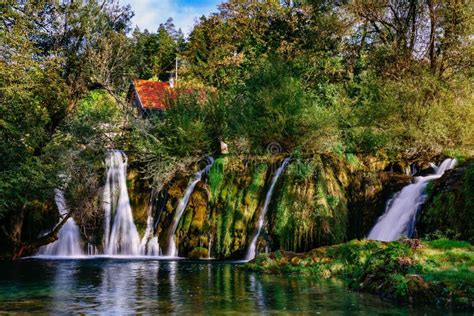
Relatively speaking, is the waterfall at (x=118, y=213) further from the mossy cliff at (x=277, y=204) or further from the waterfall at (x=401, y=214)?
the waterfall at (x=401, y=214)

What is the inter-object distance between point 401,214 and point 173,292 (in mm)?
9270

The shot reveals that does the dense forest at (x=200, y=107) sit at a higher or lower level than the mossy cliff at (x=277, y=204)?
higher

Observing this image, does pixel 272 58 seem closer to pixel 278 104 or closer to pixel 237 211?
pixel 278 104

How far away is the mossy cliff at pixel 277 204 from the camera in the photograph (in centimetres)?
1926

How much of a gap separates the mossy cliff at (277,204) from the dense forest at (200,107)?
3.61ft

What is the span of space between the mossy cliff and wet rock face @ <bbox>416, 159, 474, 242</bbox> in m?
2.41

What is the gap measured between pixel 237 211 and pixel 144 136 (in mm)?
7482

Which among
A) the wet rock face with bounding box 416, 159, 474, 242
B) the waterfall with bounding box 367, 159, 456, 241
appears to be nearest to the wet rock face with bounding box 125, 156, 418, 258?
the waterfall with bounding box 367, 159, 456, 241

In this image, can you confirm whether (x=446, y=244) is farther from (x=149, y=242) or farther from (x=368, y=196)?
(x=149, y=242)

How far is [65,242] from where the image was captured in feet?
76.0

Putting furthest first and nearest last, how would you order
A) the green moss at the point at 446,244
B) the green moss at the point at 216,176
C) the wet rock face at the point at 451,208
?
the green moss at the point at 216,176 → the wet rock face at the point at 451,208 → the green moss at the point at 446,244

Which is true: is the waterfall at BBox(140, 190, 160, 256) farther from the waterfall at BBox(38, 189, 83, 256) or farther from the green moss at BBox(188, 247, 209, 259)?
the waterfall at BBox(38, 189, 83, 256)

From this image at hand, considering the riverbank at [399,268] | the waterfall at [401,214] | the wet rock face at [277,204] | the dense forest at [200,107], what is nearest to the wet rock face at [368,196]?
the wet rock face at [277,204]

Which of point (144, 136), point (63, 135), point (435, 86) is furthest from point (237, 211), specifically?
point (435, 86)
